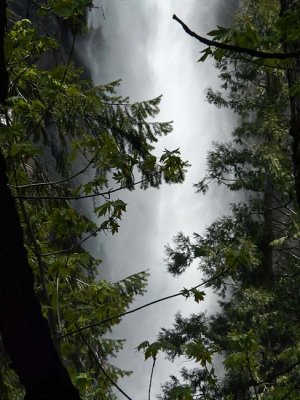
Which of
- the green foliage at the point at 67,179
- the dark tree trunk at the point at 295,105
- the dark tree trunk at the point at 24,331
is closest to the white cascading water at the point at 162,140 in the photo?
the green foliage at the point at 67,179

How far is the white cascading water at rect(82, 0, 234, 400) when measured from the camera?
911 inches

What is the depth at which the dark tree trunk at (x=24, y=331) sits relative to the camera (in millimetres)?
1526

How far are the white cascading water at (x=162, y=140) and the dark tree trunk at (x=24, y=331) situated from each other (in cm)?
2045

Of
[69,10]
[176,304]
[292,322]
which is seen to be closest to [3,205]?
[69,10]

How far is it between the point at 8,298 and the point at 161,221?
23.7 metres

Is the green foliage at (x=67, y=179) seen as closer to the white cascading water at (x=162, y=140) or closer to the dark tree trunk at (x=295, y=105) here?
the dark tree trunk at (x=295, y=105)

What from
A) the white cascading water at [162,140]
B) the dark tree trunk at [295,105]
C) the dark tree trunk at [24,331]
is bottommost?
the dark tree trunk at [24,331]

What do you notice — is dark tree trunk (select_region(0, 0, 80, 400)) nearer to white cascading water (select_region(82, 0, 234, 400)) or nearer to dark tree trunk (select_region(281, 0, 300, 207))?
dark tree trunk (select_region(281, 0, 300, 207))

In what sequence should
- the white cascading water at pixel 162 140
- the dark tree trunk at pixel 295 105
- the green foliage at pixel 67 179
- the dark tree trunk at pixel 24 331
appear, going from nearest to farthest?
the dark tree trunk at pixel 24 331, the dark tree trunk at pixel 295 105, the green foliage at pixel 67 179, the white cascading water at pixel 162 140

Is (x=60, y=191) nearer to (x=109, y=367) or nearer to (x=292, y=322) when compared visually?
(x=109, y=367)

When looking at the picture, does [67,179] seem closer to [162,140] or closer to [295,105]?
[295,105]

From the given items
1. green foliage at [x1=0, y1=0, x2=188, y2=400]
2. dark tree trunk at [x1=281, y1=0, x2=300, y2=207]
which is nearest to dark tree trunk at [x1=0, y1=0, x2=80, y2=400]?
green foliage at [x1=0, y1=0, x2=188, y2=400]

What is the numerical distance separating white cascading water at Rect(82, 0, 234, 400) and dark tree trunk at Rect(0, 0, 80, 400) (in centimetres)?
2045

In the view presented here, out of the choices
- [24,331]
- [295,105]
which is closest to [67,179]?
[295,105]
